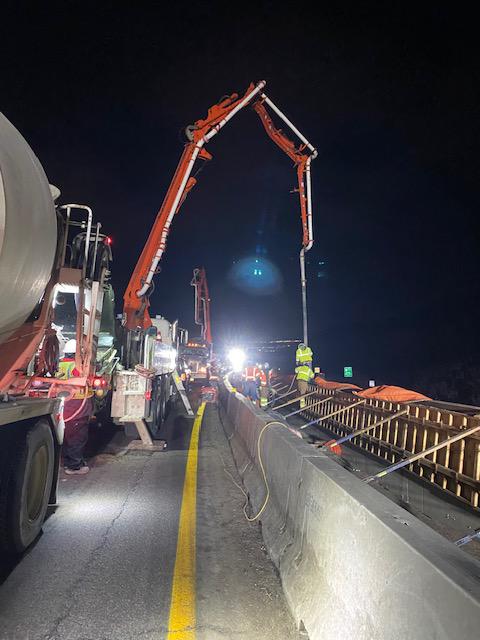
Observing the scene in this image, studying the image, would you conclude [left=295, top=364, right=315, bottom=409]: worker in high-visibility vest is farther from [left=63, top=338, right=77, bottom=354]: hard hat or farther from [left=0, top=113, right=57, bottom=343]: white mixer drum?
[left=0, top=113, right=57, bottom=343]: white mixer drum

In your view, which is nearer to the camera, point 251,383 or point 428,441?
point 428,441

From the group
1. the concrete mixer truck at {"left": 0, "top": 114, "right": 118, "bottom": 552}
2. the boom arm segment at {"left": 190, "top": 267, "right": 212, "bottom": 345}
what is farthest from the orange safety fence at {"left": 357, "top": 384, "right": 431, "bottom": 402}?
the boom arm segment at {"left": 190, "top": 267, "right": 212, "bottom": 345}

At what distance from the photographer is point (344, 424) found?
12.6m

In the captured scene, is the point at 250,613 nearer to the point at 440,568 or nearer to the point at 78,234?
the point at 440,568

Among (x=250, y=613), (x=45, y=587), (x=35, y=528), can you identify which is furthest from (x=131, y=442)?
(x=250, y=613)

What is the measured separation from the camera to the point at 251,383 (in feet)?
58.1

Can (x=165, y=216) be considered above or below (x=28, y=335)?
above

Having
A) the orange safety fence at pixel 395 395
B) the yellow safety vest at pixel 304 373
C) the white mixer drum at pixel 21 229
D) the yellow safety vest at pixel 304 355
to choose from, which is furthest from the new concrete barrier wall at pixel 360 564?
the yellow safety vest at pixel 304 355

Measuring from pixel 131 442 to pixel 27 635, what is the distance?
7.27 m

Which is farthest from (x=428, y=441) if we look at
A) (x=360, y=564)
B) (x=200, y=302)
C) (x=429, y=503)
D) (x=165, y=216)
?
(x=200, y=302)

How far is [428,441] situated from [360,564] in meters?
6.03

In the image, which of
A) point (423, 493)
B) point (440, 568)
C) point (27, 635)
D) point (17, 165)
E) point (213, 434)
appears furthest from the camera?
point (213, 434)

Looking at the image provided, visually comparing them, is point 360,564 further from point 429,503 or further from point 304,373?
point 304,373

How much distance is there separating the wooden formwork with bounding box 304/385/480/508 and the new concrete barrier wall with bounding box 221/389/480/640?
3.22 m
